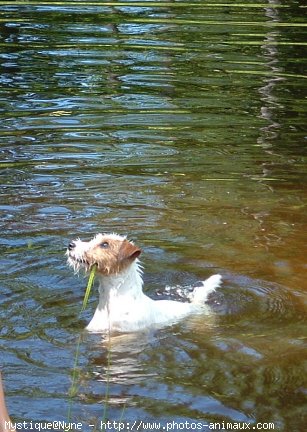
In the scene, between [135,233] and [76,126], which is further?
[76,126]

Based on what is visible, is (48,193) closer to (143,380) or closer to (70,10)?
(143,380)

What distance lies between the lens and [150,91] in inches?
576

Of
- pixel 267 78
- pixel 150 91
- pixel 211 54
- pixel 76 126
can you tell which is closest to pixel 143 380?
pixel 76 126

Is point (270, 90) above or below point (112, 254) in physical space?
below

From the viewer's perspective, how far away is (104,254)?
7297 millimetres

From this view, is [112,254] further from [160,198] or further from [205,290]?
[160,198]

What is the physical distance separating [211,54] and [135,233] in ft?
25.5

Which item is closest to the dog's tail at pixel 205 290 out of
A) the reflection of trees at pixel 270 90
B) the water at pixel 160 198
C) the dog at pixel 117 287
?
the water at pixel 160 198

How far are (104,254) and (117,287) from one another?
310 millimetres

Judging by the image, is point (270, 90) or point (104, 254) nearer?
point (104, 254)

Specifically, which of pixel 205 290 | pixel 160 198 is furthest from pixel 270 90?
pixel 205 290

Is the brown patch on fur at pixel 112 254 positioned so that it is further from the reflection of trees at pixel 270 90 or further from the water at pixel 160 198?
the reflection of trees at pixel 270 90

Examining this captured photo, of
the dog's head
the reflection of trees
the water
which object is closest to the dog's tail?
the water

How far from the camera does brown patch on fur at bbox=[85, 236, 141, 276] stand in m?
7.28
